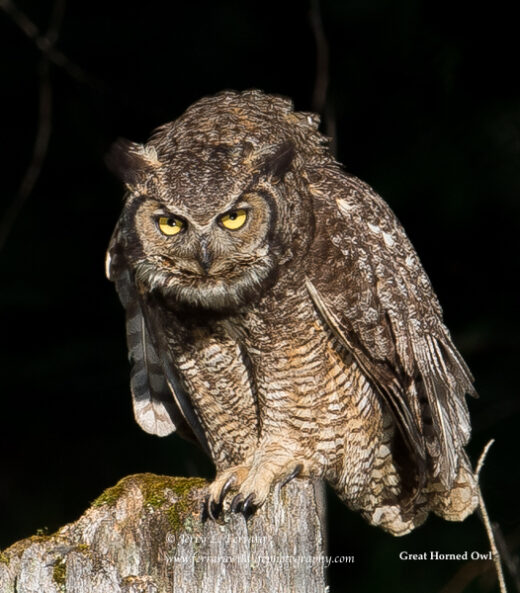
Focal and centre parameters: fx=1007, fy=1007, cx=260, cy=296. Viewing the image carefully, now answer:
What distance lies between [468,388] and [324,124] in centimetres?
156

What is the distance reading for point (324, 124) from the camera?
3.93m

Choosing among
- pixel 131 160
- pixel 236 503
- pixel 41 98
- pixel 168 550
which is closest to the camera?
pixel 168 550

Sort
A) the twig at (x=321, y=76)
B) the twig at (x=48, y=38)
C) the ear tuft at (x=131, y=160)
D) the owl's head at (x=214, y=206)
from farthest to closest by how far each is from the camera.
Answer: the twig at (x=48, y=38) → the twig at (x=321, y=76) → the ear tuft at (x=131, y=160) → the owl's head at (x=214, y=206)

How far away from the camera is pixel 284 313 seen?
2416 millimetres

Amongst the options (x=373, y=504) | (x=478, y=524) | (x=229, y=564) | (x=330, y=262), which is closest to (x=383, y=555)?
(x=478, y=524)

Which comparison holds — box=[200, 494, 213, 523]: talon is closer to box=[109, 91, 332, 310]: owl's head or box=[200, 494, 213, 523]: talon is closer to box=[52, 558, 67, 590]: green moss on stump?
box=[52, 558, 67, 590]: green moss on stump

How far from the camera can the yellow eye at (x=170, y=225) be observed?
2271 millimetres

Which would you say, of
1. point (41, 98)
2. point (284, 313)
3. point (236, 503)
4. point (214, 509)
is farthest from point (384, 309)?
point (41, 98)

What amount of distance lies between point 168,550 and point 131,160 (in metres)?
1.06

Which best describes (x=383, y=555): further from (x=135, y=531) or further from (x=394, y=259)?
(x=135, y=531)

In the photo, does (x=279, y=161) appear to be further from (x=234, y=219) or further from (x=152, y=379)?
(x=152, y=379)

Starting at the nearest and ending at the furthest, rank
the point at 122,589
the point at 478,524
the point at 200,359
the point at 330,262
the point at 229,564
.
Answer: the point at 122,589, the point at 229,564, the point at 330,262, the point at 200,359, the point at 478,524

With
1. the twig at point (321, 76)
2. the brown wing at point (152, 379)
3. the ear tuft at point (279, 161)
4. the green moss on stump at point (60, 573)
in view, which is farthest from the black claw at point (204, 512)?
the twig at point (321, 76)

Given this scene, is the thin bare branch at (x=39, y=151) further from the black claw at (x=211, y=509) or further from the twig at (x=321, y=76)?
the black claw at (x=211, y=509)
